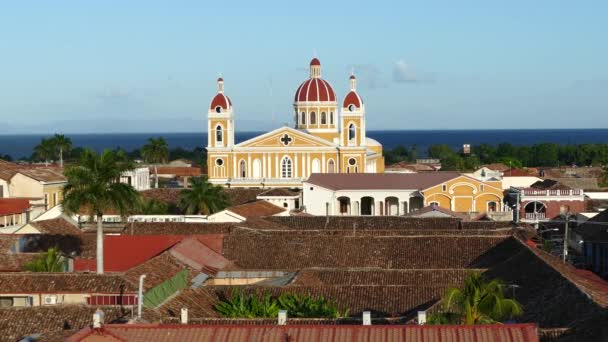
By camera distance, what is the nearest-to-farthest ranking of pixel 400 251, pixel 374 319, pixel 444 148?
1. pixel 374 319
2. pixel 400 251
3. pixel 444 148

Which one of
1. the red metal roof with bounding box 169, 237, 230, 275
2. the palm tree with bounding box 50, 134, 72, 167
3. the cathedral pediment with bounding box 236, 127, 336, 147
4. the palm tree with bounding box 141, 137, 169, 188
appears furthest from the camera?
the palm tree with bounding box 141, 137, 169, 188

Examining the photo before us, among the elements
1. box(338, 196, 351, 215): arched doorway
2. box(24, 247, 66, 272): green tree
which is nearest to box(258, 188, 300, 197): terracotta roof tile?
box(338, 196, 351, 215): arched doorway

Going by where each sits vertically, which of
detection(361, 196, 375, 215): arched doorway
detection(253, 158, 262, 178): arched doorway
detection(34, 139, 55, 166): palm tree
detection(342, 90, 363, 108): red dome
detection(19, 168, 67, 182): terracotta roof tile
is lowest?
detection(361, 196, 375, 215): arched doorway

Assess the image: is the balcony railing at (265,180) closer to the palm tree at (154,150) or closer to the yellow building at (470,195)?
the yellow building at (470,195)

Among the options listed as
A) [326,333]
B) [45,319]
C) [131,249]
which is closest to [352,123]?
[131,249]

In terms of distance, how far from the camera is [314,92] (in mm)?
93438

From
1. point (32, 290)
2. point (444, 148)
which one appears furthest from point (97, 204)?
point (444, 148)

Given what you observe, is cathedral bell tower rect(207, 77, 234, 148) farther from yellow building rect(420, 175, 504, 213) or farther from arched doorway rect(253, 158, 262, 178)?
yellow building rect(420, 175, 504, 213)

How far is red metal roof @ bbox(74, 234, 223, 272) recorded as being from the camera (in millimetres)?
44469

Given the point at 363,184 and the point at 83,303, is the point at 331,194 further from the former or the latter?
the point at 83,303

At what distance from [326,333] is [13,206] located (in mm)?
37512

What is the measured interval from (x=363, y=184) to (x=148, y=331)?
60621 millimetres

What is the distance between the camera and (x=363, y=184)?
269 ft

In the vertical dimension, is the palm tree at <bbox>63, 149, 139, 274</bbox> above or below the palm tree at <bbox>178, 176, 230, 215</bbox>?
above
